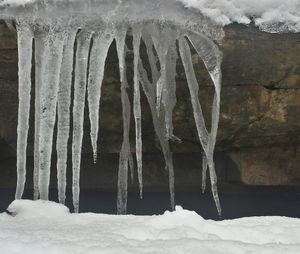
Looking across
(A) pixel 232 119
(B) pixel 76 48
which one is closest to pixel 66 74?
(B) pixel 76 48

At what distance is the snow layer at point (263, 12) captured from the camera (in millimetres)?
3076

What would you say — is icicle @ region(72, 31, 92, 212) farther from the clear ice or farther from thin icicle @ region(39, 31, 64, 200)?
thin icicle @ region(39, 31, 64, 200)

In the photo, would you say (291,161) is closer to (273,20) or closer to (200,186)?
(200,186)

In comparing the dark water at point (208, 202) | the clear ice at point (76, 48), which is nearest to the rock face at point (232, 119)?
the dark water at point (208, 202)

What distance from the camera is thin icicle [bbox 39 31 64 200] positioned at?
3086mm

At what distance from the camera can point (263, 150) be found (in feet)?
13.8

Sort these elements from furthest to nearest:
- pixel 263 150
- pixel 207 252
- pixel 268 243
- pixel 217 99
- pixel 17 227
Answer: pixel 263 150
pixel 217 99
pixel 17 227
pixel 268 243
pixel 207 252

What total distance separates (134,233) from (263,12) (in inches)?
63.6

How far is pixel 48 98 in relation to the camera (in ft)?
10.2

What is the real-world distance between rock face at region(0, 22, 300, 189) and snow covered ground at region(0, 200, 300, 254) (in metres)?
1.25

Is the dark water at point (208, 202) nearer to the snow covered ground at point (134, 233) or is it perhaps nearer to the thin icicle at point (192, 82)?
the thin icicle at point (192, 82)

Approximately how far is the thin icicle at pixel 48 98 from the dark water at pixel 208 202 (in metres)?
1.36

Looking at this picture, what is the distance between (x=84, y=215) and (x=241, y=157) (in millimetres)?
1934

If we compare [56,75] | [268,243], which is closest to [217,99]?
[56,75]
